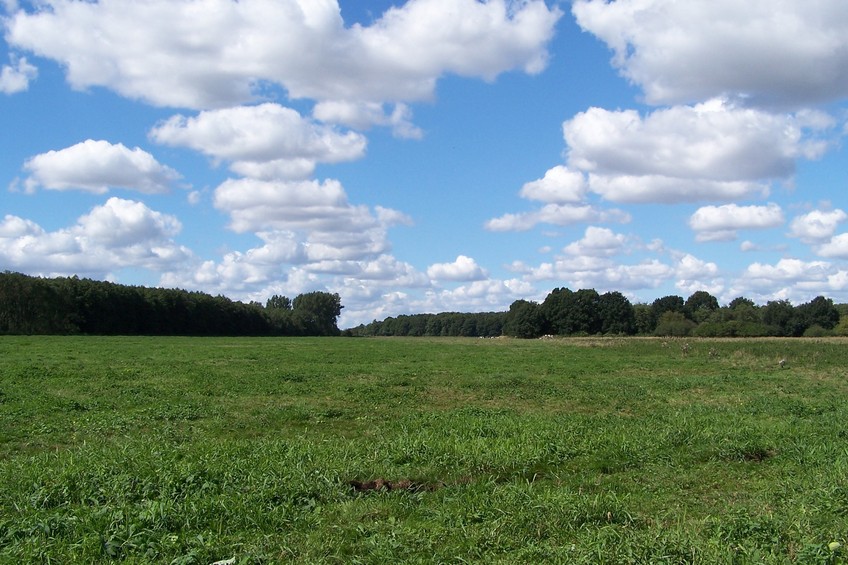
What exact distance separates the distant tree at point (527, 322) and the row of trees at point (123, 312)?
45.3 meters

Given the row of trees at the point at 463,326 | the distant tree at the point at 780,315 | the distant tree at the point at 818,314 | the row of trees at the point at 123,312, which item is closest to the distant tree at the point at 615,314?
the distant tree at the point at 780,315

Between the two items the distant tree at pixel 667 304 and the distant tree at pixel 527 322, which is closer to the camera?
the distant tree at pixel 527 322

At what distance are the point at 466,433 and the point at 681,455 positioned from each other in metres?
3.48

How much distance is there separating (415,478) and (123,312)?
9986cm

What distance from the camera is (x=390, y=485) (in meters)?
8.56

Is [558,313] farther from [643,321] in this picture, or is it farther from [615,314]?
[643,321]

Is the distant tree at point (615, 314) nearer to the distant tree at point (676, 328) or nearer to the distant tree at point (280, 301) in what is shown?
the distant tree at point (676, 328)

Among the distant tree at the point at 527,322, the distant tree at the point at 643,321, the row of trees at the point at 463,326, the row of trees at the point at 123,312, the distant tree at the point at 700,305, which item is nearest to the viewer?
the row of trees at the point at 123,312

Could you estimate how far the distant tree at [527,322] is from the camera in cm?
11288

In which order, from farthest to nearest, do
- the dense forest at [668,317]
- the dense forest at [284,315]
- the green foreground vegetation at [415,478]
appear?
the dense forest at [668,317] < the dense forest at [284,315] < the green foreground vegetation at [415,478]

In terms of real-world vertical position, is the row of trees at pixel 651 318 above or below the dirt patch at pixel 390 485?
above

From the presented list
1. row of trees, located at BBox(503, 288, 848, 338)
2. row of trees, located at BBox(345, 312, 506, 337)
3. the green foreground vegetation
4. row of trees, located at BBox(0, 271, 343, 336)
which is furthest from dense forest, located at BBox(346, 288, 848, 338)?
the green foreground vegetation

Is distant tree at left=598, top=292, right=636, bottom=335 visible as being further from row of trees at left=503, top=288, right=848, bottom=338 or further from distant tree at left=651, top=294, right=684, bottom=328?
distant tree at left=651, top=294, right=684, bottom=328

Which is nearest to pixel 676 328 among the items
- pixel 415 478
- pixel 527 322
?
pixel 527 322
